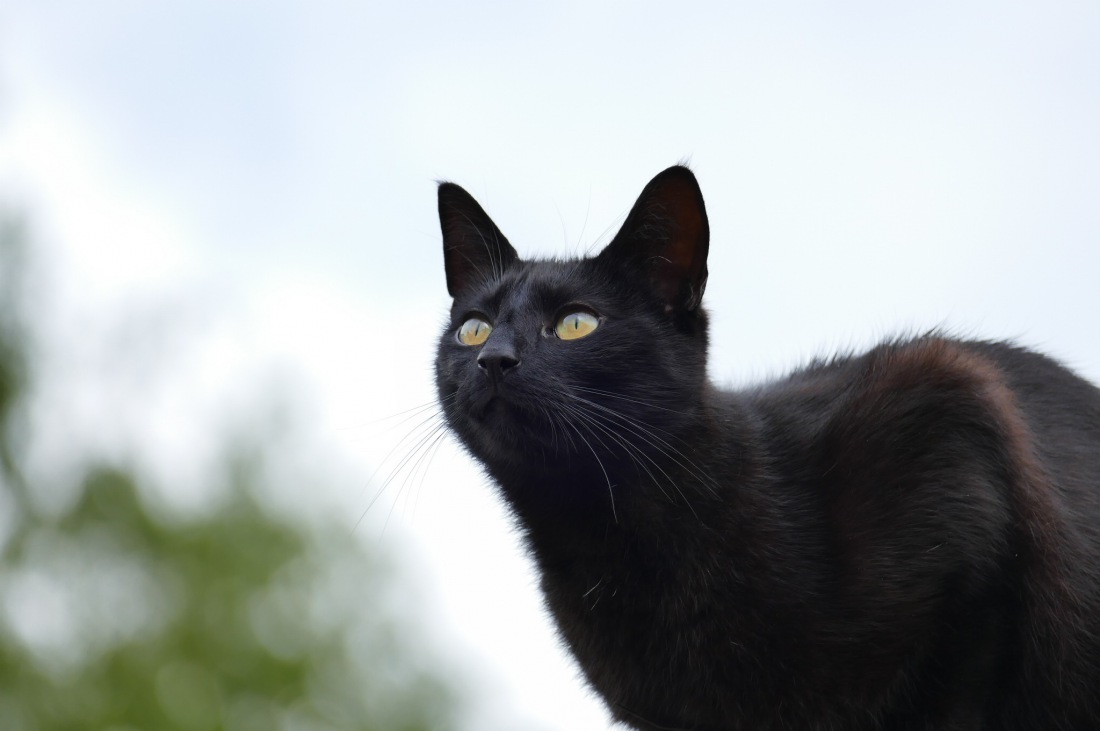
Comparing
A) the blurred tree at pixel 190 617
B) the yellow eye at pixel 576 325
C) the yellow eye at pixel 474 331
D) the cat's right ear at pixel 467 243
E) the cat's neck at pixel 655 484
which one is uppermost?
the cat's right ear at pixel 467 243

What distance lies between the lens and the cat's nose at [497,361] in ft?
7.38

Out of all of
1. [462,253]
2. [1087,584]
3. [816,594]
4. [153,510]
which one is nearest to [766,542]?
[816,594]

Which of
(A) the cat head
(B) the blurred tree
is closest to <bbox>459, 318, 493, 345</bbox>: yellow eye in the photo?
(A) the cat head

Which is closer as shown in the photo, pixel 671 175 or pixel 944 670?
pixel 944 670

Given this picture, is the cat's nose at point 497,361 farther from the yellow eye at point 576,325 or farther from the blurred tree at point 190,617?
the blurred tree at point 190,617

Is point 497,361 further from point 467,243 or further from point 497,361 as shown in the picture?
point 467,243

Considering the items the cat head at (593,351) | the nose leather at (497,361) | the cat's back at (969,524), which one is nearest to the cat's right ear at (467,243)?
the cat head at (593,351)

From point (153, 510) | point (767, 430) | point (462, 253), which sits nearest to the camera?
point (767, 430)

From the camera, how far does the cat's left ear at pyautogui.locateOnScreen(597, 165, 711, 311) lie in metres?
2.43

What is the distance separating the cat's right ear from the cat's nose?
1.77 feet

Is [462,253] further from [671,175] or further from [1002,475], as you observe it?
[1002,475]

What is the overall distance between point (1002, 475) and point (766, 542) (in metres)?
0.51

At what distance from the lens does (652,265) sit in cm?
253

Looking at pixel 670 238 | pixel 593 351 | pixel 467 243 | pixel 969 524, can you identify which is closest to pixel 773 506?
pixel 969 524
